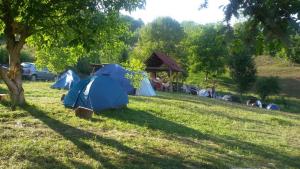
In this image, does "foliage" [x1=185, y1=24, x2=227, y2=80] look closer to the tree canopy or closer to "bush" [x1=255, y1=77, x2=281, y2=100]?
"bush" [x1=255, y1=77, x2=281, y2=100]

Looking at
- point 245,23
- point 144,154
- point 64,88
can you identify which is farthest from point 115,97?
point 64,88

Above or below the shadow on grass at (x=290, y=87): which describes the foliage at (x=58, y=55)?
above

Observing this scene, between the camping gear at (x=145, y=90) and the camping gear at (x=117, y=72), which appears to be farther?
the camping gear at (x=145, y=90)

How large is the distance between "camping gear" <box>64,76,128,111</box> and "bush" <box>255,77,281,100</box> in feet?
119

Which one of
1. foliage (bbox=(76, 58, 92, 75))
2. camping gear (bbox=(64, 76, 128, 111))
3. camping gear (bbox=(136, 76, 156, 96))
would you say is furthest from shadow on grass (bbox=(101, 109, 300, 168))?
foliage (bbox=(76, 58, 92, 75))

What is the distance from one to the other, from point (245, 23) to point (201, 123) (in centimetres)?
917

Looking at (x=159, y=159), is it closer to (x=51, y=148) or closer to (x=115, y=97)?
(x=51, y=148)

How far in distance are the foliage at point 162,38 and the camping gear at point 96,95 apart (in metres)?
46.1

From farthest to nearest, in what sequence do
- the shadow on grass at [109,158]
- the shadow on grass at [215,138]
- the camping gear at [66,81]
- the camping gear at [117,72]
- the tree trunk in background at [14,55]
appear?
the camping gear at [66,81] < the camping gear at [117,72] < the tree trunk in background at [14,55] < the shadow on grass at [215,138] < the shadow on grass at [109,158]

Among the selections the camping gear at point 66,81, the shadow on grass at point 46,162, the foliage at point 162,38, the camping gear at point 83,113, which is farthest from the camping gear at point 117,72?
the foliage at point 162,38

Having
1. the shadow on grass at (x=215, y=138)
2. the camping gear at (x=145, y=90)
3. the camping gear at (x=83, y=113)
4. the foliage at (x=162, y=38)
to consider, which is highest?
the foliage at (x=162, y=38)

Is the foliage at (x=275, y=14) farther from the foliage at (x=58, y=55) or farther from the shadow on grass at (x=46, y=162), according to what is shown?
the foliage at (x=58, y=55)

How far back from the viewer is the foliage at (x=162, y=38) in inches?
2549

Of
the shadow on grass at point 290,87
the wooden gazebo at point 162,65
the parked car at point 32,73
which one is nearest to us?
the parked car at point 32,73
